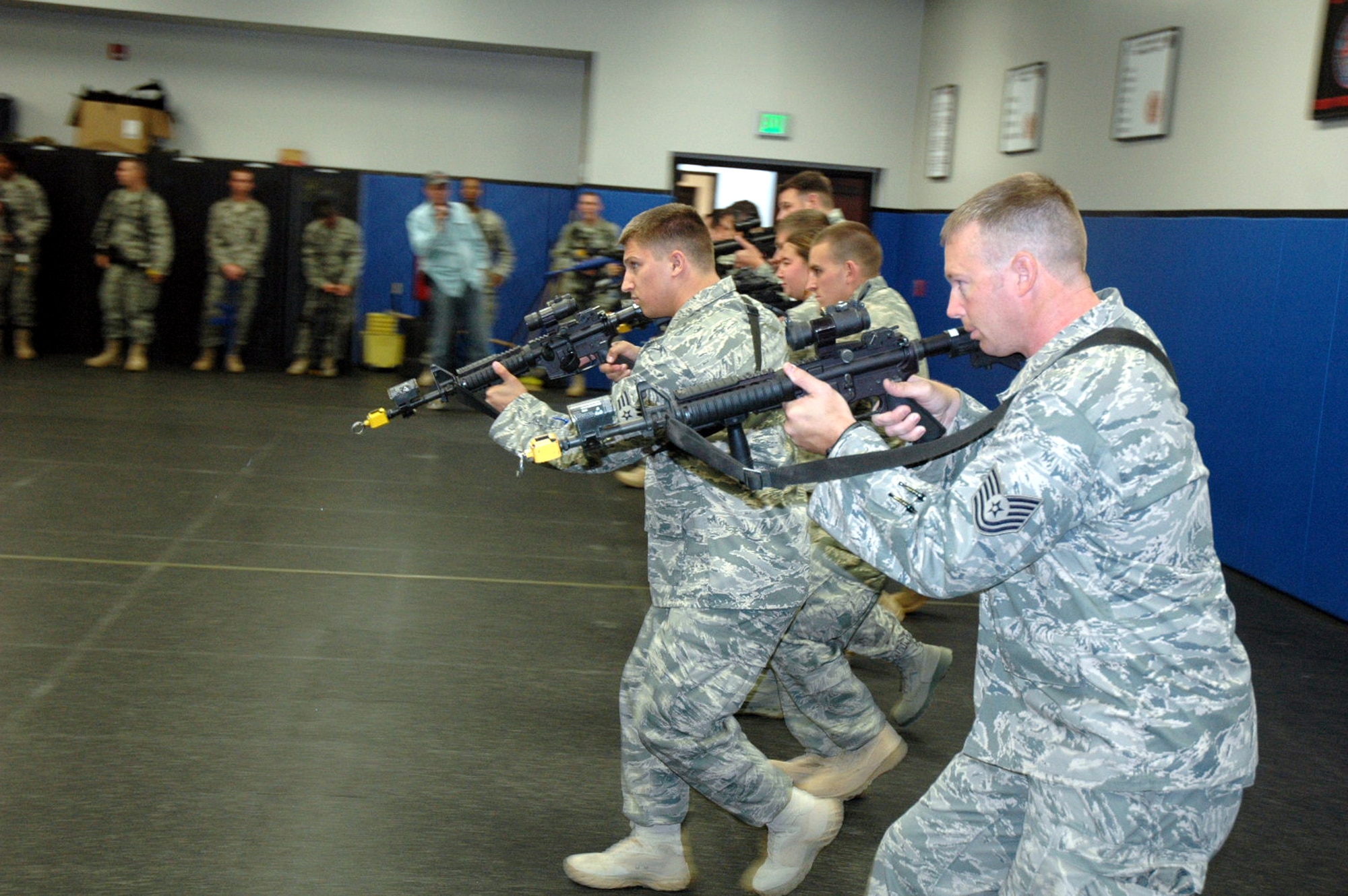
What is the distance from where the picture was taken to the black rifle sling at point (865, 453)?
6.50ft

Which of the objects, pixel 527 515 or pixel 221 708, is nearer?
pixel 221 708

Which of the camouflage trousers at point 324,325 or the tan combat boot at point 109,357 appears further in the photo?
the camouflage trousers at point 324,325

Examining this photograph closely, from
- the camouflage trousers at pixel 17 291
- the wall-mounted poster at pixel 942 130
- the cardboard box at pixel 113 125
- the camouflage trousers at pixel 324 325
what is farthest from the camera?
the cardboard box at pixel 113 125

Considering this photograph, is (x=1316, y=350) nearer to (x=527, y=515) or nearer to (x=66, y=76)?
(x=527, y=515)

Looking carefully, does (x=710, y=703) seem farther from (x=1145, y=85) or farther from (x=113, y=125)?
(x=113, y=125)

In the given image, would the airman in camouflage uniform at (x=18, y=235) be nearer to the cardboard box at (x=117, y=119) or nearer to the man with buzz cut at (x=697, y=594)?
the cardboard box at (x=117, y=119)

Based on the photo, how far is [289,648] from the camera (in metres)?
4.81

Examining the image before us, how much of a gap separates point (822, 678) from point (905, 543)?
1870 mm

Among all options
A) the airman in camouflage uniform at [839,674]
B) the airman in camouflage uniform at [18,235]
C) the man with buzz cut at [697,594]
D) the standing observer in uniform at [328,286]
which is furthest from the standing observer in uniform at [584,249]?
the man with buzz cut at [697,594]

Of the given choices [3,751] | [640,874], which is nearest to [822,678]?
[640,874]

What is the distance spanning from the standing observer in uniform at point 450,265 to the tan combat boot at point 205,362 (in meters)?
2.75

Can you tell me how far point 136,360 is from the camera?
1203 cm

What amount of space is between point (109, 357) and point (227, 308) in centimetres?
122

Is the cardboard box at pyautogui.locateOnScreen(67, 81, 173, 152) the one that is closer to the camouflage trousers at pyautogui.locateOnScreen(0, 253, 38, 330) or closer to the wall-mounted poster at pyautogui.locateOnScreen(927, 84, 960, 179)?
the camouflage trousers at pyautogui.locateOnScreen(0, 253, 38, 330)
